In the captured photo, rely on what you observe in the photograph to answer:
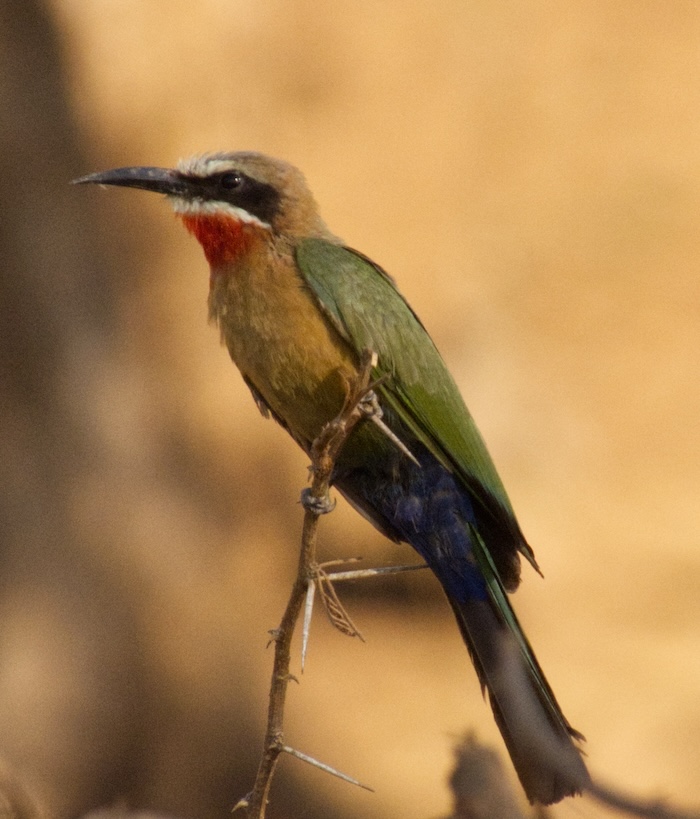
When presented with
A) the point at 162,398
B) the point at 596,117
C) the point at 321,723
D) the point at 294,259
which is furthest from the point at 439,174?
the point at 321,723

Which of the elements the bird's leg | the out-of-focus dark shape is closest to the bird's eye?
the bird's leg

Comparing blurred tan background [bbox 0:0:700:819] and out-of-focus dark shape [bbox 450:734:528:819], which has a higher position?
blurred tan background [bbox 0:0:700:819]

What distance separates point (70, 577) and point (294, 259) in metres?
1.82

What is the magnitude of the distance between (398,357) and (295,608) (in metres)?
0.84

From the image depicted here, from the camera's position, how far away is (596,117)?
11.3 feet

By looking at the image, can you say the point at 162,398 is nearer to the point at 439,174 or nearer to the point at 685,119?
the point at 439,174

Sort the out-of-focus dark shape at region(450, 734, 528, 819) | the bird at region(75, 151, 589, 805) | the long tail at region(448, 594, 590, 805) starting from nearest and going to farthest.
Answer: the long tail at region(448, 594, 590, 805) → the bird at region(75, 151, 589, 805) → the out-of-focus dark shape at region(450, 734, 528, 819)

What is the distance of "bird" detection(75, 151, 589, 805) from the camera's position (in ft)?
6.62

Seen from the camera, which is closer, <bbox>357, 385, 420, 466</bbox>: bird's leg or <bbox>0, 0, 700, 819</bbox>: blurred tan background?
<bbox>357, 385, 420, 466</bbox>: bird's leg

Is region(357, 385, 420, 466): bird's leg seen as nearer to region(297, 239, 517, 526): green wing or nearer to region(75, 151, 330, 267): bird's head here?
region(297, 239, 517, 526): green wing

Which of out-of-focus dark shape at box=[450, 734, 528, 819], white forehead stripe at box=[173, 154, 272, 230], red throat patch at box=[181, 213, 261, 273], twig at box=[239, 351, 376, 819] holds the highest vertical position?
white forehead stripe at box=[173, 154, 272, 230]

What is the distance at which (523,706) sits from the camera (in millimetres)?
1953

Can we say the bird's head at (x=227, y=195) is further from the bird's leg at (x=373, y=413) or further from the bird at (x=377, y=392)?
the bird's leg at (x=373, y=413)

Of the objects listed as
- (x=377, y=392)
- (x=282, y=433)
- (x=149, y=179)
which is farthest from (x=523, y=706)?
(x=282, y=433)
